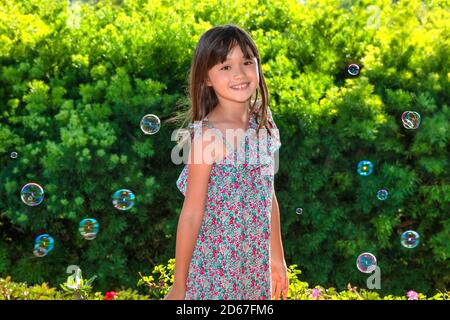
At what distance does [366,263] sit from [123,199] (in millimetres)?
1482

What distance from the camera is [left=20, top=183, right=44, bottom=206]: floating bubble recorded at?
5.26 m

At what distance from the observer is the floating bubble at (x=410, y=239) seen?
5.35 meters

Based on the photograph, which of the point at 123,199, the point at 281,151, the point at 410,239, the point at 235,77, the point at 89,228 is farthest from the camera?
the point at 281,151

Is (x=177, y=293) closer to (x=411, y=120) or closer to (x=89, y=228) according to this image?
(x=89, y=228)

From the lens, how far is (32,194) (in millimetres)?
5285

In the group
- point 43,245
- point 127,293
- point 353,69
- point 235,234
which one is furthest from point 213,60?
point 353,69

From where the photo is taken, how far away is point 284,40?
5902 mm

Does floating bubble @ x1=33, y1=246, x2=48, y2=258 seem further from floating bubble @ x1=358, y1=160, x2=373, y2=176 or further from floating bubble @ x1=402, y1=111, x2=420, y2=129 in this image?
floating bubble @ x1=402, y1=111, x2=420, y2=129

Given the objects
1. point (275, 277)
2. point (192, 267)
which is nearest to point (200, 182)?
point (192, 267)

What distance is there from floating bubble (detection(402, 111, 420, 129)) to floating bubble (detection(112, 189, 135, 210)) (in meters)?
1.73

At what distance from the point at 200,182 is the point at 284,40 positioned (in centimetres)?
263
